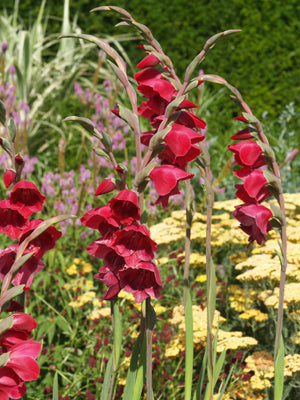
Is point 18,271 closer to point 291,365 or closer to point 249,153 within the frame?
point 249,153

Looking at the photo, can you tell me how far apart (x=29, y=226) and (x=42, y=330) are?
4.74ft

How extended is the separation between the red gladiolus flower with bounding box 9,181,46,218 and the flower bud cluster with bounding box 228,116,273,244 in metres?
0.44

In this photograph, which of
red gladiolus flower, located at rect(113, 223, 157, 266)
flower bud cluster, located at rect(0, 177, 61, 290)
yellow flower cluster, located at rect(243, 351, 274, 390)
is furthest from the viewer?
yellow flower cluster, located at rect(243, 351, 274, 390)

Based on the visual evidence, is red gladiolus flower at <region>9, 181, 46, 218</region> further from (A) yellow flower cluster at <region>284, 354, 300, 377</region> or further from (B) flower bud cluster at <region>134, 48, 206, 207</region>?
(A) yellow flower cluster at <region>284, 354, 300, 377</region>

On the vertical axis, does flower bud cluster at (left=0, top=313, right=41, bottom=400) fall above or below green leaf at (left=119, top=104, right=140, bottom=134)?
below

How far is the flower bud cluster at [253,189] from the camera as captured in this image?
49.6 inches

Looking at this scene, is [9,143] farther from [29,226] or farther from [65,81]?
[65,81]

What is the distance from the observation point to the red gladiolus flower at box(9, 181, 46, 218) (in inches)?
47.5

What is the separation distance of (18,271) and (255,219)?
513 mm

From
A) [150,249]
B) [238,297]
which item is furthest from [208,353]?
[238,297]

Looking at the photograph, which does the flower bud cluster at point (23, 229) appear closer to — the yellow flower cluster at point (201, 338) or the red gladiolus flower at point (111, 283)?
the red gladiolus flower at point (111, 283)

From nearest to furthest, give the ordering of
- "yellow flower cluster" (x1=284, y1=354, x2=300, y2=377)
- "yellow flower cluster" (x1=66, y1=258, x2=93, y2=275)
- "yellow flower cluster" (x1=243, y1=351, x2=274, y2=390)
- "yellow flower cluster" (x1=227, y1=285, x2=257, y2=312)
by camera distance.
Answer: "yellow flower cluster" (x1=284, y1=354, x2=300, y2=377), "yellow flower cluster" (x1=243, y1=351, x2=274, y2=390), "yellow flower cluster" (x1=227, y1=285, x2=257, y2=312), "yellow flower cluster" (x1=66, y1=258, x2=93, y2=275)

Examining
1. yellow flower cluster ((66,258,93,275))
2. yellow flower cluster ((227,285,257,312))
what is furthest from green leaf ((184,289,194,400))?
yellow flower cluster ((66,258,93,275))

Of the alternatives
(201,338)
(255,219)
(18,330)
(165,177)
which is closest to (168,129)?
(165,177)
